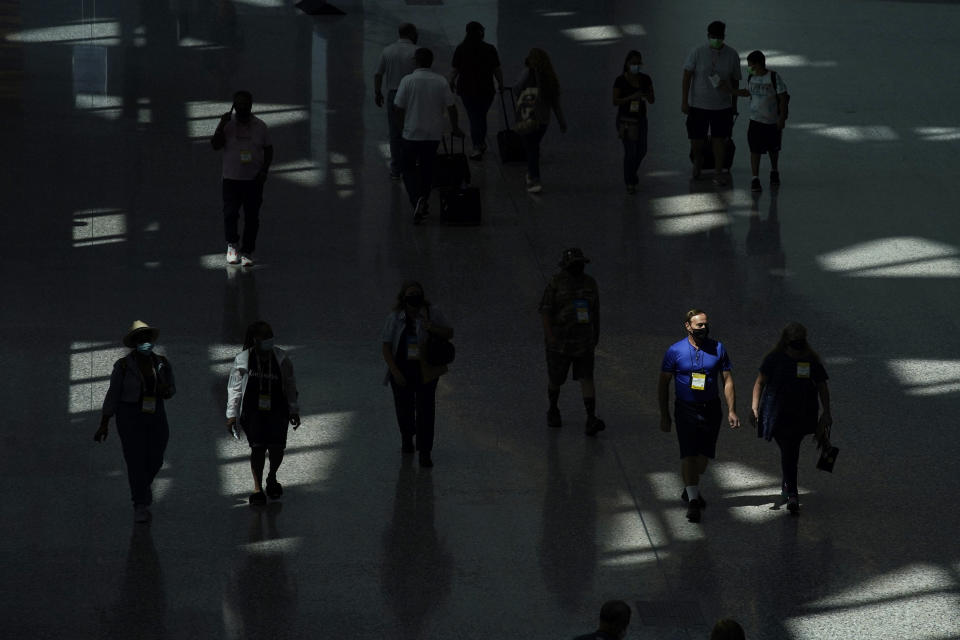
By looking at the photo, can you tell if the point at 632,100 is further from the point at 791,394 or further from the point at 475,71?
the point at 791,394

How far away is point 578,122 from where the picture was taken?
816 inches

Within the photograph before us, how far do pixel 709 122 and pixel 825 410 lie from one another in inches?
332

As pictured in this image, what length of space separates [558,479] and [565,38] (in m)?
14.4

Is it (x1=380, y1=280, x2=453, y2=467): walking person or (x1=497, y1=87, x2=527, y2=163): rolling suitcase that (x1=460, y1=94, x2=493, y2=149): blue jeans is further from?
(x1=380, y1=280, x2=453, y2=467): walking person

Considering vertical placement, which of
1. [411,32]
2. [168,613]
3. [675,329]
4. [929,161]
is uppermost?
[411,32]

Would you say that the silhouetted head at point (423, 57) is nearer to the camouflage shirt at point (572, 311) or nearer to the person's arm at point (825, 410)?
the camouflage shirt at point (572, 311)

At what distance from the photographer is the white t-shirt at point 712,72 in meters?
17.8

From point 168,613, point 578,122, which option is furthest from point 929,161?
point 168,613

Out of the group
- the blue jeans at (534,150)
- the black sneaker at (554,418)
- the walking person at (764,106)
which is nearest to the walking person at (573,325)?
the black sneaker at (554,418)

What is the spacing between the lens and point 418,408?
11.1m

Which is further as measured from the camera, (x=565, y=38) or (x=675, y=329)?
(x=565, y=38)

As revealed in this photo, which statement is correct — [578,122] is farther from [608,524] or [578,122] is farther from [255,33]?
[608,524]

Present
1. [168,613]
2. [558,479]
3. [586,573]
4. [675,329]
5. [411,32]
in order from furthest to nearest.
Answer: [411,32] → [675,329] → [558,479] → [586,573] → [168,613]

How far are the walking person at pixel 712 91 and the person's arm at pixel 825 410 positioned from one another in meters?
8.05
